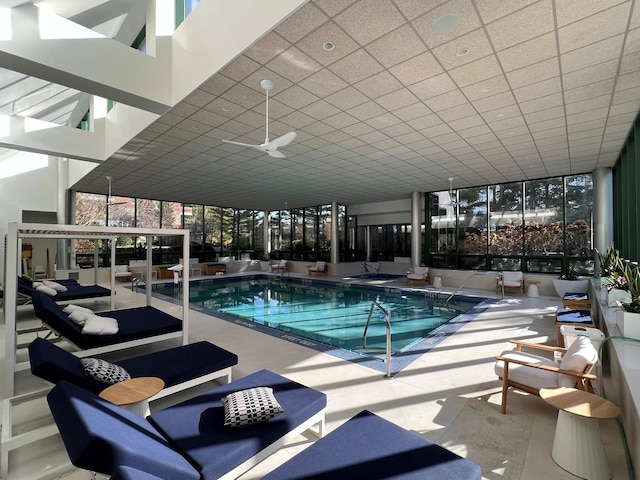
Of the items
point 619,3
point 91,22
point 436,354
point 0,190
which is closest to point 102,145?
point 91,22

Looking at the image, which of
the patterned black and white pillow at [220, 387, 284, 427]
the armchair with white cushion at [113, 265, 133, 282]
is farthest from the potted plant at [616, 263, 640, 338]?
the armchair with white cushion at [113, 265, 133, 282]

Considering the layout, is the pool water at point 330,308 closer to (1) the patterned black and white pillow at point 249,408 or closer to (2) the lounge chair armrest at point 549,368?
(2) the lounge chair armrest at point 549,368

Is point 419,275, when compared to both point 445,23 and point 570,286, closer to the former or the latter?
point 570,286

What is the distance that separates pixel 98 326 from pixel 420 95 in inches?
208

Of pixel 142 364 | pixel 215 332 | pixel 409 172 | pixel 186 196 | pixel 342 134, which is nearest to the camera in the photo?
pixel 142 364

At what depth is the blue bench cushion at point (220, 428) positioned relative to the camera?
1805 mm

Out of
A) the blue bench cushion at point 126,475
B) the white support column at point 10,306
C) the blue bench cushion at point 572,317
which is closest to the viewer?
the blue bench cushion at point 126,475

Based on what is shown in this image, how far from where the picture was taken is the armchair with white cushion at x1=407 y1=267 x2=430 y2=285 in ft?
Answer: 38.2

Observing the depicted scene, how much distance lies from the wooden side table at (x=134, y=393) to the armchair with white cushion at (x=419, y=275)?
10.5m

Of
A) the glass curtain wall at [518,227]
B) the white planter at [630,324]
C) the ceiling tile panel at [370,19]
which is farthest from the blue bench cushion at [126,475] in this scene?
the glass curtain wall at [518,227]

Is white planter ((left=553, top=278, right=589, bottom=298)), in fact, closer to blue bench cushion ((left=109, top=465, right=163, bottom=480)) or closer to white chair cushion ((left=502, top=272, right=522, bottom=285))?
white chair cushion ((left=502, top=272, right=522, bottom=285))

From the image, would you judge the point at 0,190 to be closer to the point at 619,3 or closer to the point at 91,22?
the point at 91,22

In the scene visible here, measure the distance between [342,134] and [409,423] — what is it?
16.1ft

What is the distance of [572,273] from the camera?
30.1ft
